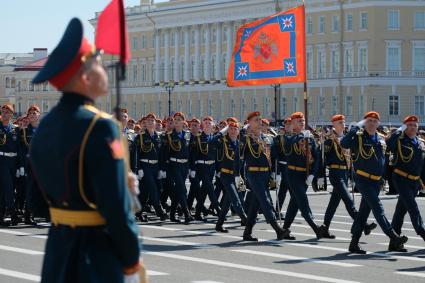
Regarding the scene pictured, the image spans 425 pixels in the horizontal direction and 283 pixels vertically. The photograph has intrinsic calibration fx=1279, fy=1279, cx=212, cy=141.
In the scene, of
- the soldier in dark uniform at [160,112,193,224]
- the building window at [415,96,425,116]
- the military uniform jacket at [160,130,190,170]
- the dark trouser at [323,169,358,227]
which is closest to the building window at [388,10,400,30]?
the building window at [415,96,425,116]

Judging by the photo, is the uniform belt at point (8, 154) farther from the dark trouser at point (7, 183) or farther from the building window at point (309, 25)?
the building window at point (309, 25)

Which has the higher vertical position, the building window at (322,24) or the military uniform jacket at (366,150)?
the building window at (322,24)

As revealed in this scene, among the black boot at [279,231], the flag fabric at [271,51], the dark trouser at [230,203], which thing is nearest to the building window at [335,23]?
the flag fabric at [271,51]

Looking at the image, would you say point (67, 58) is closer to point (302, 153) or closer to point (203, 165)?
point (302, 153)

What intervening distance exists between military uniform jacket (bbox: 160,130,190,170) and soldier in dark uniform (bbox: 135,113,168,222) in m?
0.12

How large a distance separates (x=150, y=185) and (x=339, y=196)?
4.43 m

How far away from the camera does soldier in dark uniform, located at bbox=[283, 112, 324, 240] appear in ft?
60.5

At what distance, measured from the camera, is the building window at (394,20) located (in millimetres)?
92062

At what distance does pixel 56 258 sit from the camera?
248 inches

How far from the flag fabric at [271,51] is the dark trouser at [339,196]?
630cm

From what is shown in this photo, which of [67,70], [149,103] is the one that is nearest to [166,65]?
[149,103]

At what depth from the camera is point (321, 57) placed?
318 feet

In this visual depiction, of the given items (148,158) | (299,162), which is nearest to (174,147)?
(148,158)

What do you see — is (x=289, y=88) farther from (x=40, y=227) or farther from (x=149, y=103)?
(x=40, y=227)
